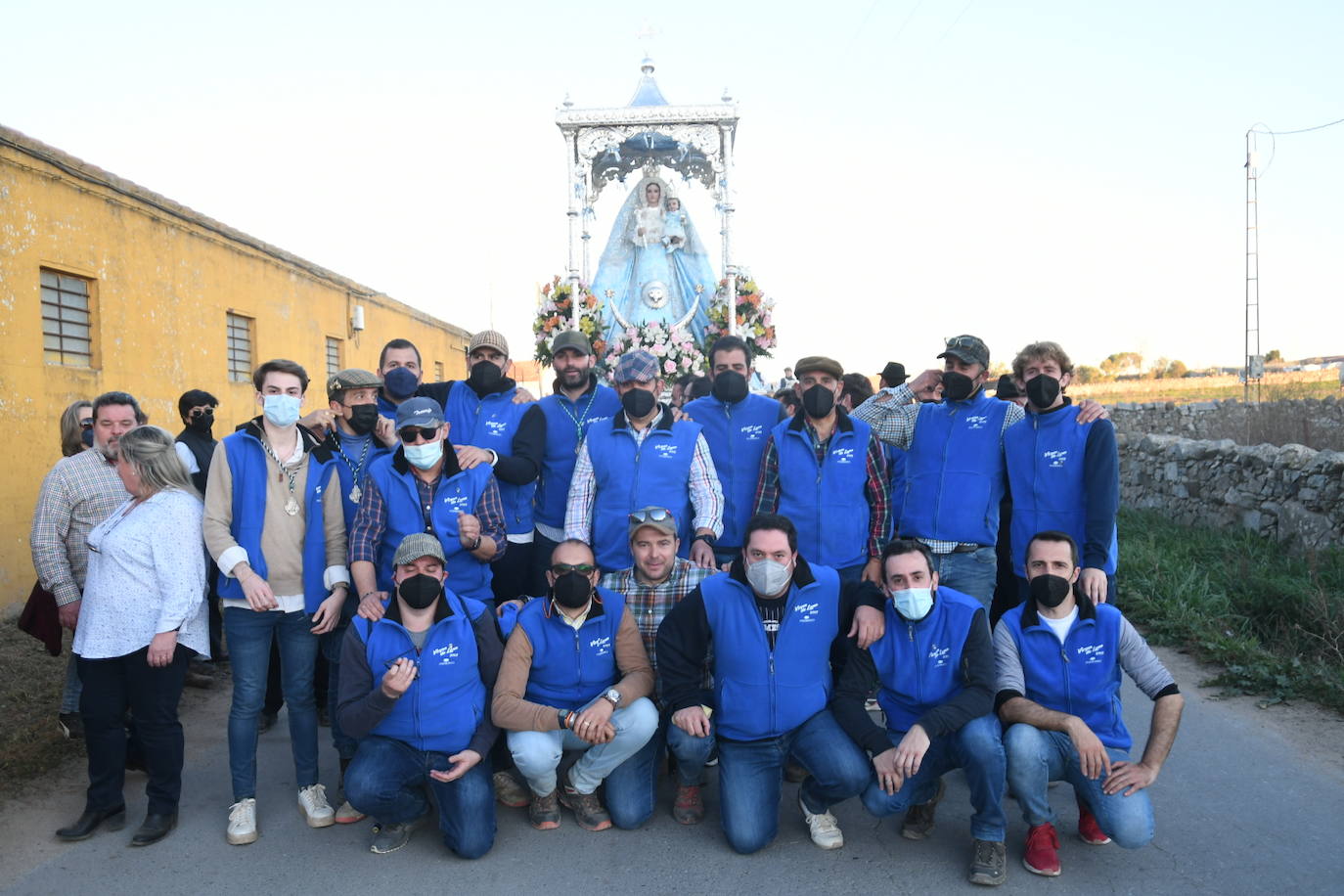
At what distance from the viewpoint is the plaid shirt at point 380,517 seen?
4203mm

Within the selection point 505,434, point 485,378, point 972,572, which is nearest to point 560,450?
point 505,434

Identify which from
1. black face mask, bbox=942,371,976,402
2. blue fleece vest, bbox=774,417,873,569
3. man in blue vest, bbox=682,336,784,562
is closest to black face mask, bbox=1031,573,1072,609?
blue fleece vest, bbox=774,417,873,569

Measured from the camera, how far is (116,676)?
13.1 feet

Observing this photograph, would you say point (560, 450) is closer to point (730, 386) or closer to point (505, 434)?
point (505, 434)

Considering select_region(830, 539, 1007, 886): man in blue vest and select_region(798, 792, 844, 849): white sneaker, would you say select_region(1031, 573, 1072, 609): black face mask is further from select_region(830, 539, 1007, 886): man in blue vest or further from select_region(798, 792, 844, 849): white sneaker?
select_region(798, 792, 844, 849): white sneaker

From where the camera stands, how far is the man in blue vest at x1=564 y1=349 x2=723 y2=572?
15.4 feet

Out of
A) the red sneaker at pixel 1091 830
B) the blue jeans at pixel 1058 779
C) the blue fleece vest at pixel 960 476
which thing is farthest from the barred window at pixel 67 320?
the red sneaker at pixel 1091 830

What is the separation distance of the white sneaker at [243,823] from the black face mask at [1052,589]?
3.52 meters

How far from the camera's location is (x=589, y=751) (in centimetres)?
405

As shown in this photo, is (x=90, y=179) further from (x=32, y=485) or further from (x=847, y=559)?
(x=847, y=559)

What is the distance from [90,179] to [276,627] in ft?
23.0

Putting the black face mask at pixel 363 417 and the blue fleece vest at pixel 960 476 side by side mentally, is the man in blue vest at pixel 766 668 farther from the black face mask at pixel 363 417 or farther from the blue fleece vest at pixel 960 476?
the black face mask at pixel 363 417

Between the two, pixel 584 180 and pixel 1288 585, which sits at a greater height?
pixel 584 180

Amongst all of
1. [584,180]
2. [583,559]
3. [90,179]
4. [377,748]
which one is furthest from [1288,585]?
[90,179]
